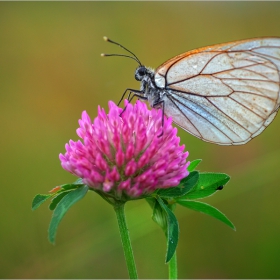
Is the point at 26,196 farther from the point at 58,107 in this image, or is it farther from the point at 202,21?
the point at 202,21

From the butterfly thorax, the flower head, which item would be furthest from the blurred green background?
the flower head

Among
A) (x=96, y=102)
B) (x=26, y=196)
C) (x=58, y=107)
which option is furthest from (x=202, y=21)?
(x=26, y=196)

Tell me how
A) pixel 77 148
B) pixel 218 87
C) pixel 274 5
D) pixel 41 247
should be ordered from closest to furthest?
pixel 77 148 < pixel 218 87 < pixel 41 247 < pixel 274 5

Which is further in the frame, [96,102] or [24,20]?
[24,20]

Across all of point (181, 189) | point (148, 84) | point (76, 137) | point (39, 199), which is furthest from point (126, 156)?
point (76, 137)

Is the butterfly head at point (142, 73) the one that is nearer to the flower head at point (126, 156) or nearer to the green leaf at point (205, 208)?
the flower head at point (126, 156)

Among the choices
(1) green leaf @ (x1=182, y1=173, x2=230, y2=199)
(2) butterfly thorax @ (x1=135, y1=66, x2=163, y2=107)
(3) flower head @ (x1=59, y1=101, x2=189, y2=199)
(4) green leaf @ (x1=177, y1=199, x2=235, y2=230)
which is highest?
(2) butterfly thorax @ (x1=135, y1=66, x2=163, y2=107)

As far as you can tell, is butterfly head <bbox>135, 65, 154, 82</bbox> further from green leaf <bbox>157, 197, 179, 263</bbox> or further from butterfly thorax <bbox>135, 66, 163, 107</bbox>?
green leaf <bbox>157, 197, 179, 263</bbox>
